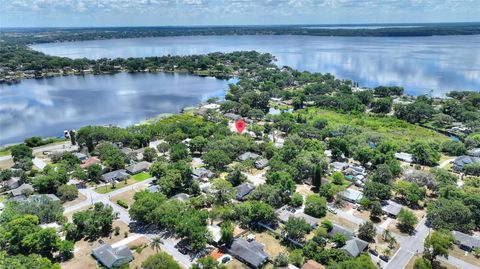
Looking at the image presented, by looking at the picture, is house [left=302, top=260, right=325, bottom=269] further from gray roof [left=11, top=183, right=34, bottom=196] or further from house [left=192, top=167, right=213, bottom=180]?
gray roof [left=11, top=183, right=34, bottom=196]

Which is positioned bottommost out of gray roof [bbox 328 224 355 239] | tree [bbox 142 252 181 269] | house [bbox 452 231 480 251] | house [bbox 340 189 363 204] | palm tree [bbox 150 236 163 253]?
house [bbox 452 231 480 251]

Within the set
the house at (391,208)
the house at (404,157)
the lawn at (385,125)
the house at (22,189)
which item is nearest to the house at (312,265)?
the house at (391,208)

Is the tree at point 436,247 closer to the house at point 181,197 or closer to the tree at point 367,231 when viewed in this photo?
the tree at point 367,231

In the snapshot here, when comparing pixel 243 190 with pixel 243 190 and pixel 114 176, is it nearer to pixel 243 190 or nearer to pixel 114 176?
pixel 243 190

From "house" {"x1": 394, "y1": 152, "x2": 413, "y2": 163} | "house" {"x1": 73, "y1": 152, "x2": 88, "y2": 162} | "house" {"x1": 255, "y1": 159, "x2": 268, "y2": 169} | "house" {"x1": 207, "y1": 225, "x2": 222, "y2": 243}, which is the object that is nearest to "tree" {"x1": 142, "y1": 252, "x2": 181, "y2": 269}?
"house" {"x1": 207, "y1": 225, "x2": 222, "y2": 243}

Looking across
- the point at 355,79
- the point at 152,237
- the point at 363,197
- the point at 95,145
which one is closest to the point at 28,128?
the point at 95,145

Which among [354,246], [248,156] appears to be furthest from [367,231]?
[248,156]

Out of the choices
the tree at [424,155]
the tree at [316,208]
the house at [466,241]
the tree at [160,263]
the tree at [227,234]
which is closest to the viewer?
the tree at [160,263]
